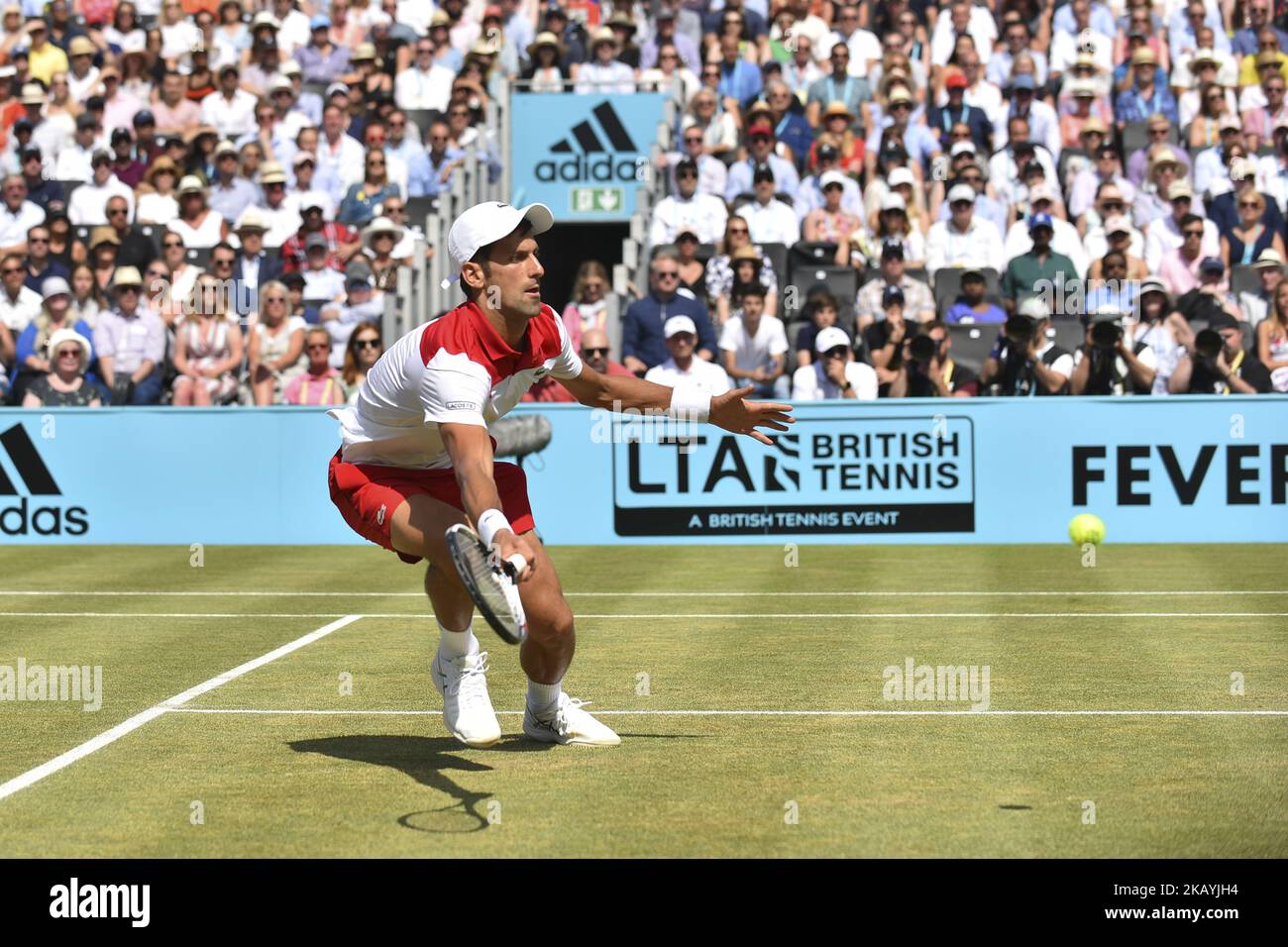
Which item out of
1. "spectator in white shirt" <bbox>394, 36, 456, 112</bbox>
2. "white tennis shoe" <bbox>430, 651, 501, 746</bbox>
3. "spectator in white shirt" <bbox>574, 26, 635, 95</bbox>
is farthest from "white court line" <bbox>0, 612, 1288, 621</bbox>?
"spectator in white shirt" <bbox>394, 36, 456, 112</bbox>

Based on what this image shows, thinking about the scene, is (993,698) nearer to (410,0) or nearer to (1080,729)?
(1080,729)

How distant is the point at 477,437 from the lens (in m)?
7.27

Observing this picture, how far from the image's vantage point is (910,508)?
58.4 ft

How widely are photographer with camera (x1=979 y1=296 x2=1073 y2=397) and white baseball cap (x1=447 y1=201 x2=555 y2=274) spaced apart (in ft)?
36.8

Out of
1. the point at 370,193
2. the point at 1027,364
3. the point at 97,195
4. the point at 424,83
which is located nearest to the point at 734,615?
the point at 1027,364

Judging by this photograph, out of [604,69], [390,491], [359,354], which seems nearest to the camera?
[390,491]

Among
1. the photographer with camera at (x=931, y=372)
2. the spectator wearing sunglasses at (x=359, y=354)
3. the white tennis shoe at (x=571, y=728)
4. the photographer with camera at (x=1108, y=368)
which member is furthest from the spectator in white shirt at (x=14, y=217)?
the white tennis shoe at (x=571, y=728)

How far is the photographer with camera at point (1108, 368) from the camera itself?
18.1 meters

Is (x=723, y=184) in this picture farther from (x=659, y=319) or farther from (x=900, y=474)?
(x=900, y=474)

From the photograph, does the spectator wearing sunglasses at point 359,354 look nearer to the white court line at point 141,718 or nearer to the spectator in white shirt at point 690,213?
the spectator in white shirt at point 690,213

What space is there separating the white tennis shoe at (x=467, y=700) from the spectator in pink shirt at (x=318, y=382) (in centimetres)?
1072

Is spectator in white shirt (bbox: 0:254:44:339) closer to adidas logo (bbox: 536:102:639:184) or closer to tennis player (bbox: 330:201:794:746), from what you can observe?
adidas logo (bbox: 536:102:639:184)

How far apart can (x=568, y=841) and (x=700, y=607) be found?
23.6ft

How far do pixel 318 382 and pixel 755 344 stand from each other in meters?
4.09
